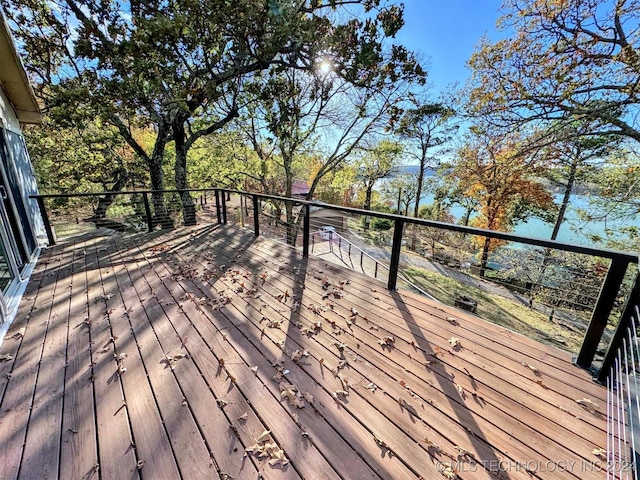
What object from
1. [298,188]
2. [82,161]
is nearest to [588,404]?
[82,161]

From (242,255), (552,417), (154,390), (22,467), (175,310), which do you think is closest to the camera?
(22,467)

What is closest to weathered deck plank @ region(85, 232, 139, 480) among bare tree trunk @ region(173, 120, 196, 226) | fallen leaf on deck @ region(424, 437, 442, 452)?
fallen leaf on deck @ region(424, 437, 442, 452)

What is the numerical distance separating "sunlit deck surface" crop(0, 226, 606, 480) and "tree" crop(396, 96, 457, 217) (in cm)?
1108

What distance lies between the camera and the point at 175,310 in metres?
2.64

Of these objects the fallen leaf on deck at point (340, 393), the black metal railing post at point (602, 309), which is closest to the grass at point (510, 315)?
the black metal railing post at point (602, 309)

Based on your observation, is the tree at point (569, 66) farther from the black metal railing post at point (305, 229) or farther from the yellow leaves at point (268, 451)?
the yellow leaves at point (268, 451)

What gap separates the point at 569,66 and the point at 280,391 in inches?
316

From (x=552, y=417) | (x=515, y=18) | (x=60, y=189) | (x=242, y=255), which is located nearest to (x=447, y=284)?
(x=515, y=18)

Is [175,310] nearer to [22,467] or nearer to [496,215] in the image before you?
[22,467]

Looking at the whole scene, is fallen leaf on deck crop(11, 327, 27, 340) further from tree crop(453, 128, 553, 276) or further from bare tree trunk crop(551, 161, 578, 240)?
bare tree trunk crop(551, 161, 578, 240)

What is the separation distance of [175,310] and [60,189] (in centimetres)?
1220

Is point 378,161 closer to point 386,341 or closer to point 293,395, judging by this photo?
point 386,341

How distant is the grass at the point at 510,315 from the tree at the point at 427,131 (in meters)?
→ 6.81

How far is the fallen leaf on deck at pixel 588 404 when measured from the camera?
1.59 meters
